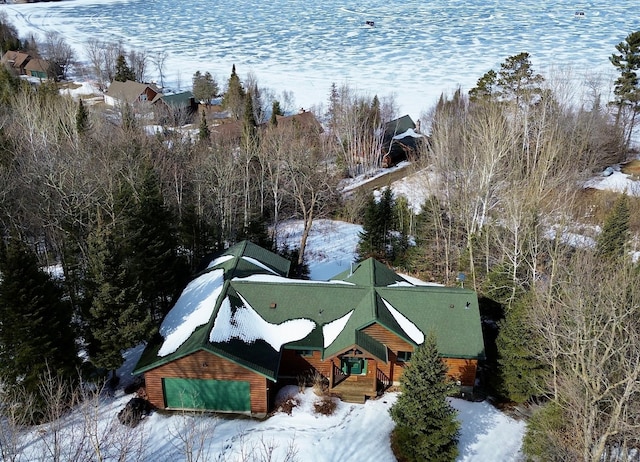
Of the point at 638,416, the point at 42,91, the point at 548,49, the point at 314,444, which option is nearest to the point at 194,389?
the point at 314,444

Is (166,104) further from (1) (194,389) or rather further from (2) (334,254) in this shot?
(1) (194,389)

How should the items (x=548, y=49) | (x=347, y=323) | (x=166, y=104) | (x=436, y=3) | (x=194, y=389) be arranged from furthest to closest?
(x=436, y=3)
(x=548, y=49)
(x=166, y=104)
(x=347, y=323)
(x=194, y=389)

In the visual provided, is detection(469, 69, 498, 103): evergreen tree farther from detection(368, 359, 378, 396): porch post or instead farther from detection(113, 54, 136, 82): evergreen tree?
detection(113, 54, 136, 82): evergreen tree

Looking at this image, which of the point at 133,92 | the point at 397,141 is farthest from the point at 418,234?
the point at 133,92

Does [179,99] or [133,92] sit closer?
[179,99]

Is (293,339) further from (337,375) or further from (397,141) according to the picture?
(397,141)

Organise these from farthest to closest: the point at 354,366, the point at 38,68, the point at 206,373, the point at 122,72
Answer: the point at 38,68 < the point at 122,72 < the point at 354,366 < the point at 206,373

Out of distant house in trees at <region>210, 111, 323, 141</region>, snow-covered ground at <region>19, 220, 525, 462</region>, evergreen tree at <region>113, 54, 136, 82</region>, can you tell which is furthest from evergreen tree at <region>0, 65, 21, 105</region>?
snow-covered ground at <region>19, 220, 525, 462</region>
